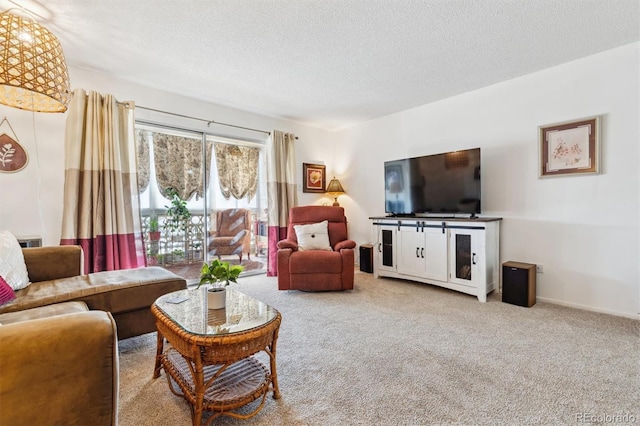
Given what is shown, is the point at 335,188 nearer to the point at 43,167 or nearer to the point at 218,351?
the point at 43,167

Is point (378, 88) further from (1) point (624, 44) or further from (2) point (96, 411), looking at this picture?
(2) point (96, 411)

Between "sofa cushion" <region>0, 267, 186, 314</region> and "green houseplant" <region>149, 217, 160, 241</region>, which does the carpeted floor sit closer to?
"sofa cushion" <region>0, 267, 186, 314</region>

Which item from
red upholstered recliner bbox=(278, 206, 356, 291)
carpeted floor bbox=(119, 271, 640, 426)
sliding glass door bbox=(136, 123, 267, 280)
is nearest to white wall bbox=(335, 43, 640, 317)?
carpeted floor bbox=(119, 271, 640, 426)

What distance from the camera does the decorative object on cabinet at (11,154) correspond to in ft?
8.46

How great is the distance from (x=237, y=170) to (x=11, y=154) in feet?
7.62

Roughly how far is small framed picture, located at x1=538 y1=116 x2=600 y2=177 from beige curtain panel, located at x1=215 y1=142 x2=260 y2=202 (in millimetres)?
3642

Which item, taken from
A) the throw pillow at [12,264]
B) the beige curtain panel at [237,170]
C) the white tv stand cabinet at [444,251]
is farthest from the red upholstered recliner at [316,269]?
the throw pillow at [12,264]

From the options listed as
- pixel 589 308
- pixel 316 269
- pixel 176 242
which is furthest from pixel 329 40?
pixel 589 308

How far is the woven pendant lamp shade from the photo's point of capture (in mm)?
1527

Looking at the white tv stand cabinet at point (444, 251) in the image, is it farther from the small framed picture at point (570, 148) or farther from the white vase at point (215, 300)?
the white vase at point (215, 300)

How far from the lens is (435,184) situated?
362 cm

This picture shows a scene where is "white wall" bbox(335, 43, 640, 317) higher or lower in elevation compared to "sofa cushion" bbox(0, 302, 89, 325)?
higher

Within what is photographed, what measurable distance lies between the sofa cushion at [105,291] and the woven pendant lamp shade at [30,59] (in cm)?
119

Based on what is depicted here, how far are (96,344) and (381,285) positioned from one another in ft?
10.5
